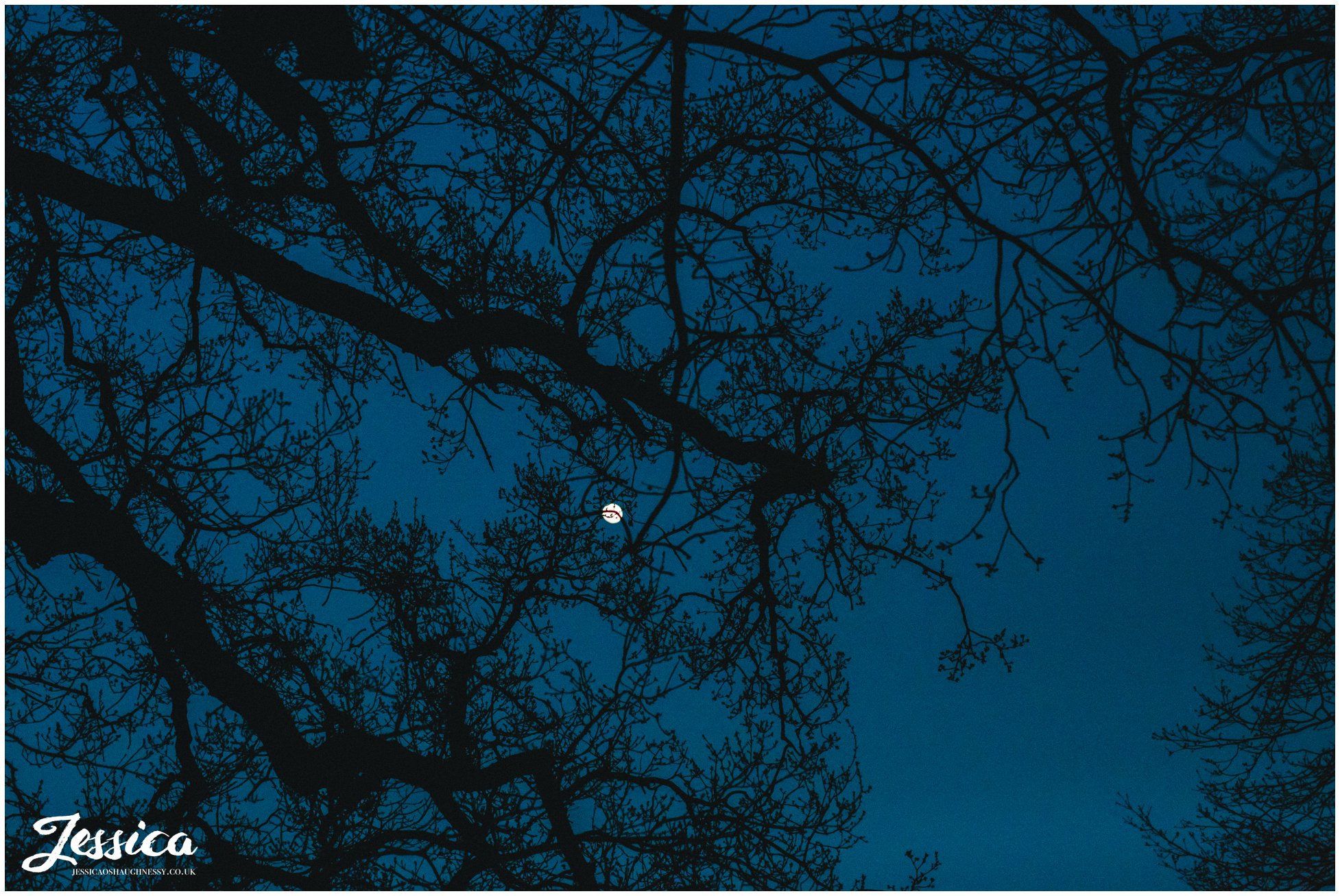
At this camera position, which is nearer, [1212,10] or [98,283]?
[1212,10]

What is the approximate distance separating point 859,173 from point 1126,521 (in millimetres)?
2669

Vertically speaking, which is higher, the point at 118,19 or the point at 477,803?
the point at 118,19

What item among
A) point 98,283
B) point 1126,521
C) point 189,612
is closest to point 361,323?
point 189,612

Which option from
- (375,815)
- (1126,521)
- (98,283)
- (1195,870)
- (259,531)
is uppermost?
(98,283)

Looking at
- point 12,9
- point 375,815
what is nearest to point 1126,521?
point 375,815

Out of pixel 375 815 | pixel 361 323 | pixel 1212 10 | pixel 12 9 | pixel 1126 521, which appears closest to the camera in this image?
pixel 1126 521

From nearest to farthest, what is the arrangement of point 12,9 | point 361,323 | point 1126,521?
1. point 1126,521
2. point 361,323
3. point 12,9

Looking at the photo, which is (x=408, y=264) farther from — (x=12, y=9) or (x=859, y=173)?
(x=12, y=9)

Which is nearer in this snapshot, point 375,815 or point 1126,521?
point 1126,521

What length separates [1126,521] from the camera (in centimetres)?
400

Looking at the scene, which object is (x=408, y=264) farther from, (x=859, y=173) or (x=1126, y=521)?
(x=1126, y=521)

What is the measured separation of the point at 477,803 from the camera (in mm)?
6844

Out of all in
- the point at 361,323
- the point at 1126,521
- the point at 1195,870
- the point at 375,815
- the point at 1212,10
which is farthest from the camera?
the point at 1195,870

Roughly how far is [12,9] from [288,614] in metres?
5.10
